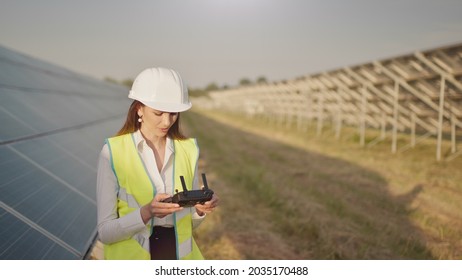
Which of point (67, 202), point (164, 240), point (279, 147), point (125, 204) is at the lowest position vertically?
point (279, 147)

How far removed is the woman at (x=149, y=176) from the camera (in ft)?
6.04

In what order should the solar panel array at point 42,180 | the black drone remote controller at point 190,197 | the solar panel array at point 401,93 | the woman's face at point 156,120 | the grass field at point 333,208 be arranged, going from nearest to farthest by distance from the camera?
the black drone remote controller at point 190,197, the woman's face at point 156,120, the solar panel array at point 42,180, the grass field at point 333,208, the solar panel array at point 401,93

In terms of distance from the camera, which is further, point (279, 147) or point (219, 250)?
point (279, 147)

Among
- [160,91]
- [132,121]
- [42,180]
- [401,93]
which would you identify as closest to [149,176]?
[132,121]

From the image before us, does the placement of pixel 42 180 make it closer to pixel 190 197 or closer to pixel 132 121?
pixel 132 121

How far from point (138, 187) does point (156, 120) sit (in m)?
0.33

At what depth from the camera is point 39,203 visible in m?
3.11

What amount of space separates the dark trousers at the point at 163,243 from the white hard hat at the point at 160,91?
611 millimetres

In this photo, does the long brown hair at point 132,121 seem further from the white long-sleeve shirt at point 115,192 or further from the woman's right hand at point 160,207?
the woman's right hand at point 160,207

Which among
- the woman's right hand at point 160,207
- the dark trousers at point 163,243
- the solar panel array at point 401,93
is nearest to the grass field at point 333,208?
the solar panel array at point 401,93

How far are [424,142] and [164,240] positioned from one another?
15.6 meters
